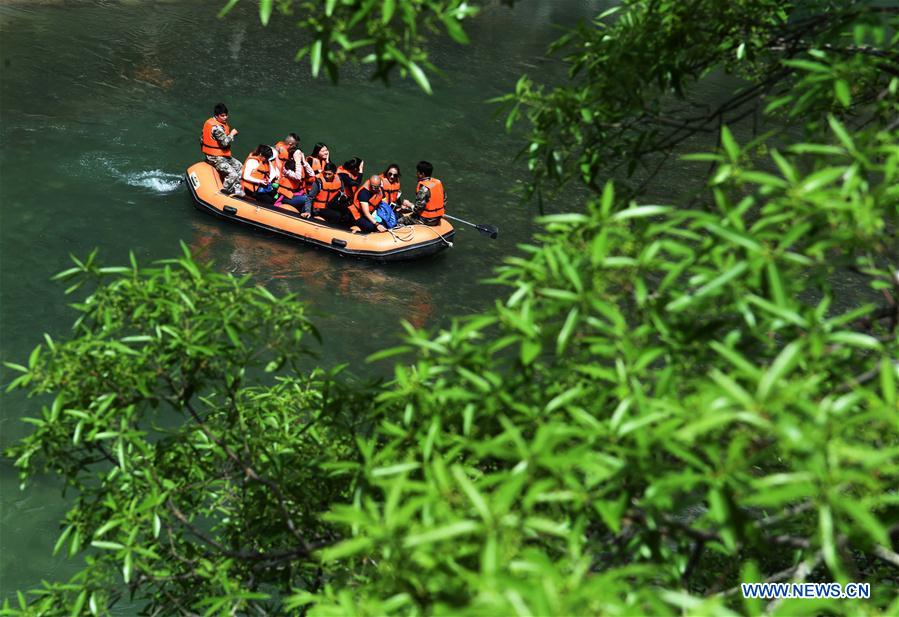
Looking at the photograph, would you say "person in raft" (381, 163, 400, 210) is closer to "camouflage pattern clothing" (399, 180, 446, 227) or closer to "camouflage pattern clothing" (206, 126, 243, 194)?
"camouflage pattern clothing" (399, 180, 446, 227)

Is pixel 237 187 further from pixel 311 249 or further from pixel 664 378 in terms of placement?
pixel 664 378

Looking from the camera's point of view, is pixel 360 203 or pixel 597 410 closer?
pixel 597 410

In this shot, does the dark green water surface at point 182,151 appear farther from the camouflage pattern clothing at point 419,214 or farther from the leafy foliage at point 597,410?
the leafy foliage at point 597,410

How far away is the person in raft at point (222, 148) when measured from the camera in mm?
12656

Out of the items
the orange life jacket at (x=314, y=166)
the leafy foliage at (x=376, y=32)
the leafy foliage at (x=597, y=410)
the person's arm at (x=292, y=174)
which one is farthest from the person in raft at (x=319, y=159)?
the leafy foliage at (x=376, y=32)

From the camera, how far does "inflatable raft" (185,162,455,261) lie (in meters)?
11.8

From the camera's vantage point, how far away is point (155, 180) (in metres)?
13.4

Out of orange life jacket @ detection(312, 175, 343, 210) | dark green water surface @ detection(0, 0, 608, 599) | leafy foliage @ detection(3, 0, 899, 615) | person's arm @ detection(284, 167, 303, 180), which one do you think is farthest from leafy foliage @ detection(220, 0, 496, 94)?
person's arm @ detection(284, 167, 303, 180)

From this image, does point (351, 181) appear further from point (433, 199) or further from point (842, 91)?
point (842, 91)

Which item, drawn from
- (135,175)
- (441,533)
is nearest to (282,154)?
(135,175)

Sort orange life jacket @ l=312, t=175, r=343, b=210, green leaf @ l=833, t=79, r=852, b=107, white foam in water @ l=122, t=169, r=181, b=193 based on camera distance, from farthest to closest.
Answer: white foam in water @ l=122, t=169, r=181, b=193, orange life jacket @ l=312, t=175, r=343, b=210, green leaf @ l=833, t=79, r=852, b=107

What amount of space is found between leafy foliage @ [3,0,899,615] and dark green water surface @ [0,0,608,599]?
13.7ft

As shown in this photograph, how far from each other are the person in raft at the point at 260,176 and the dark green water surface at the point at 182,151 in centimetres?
54

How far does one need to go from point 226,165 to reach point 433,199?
314 centimetres
